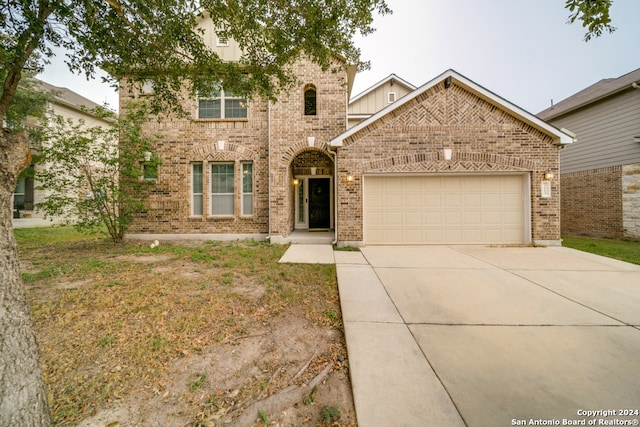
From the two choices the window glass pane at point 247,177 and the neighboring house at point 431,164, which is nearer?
the neighboring house at point 431,164

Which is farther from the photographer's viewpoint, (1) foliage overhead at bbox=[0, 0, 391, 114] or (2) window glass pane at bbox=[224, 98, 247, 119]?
(2) window glass pane at bbox=[224, 98, 247, 119]

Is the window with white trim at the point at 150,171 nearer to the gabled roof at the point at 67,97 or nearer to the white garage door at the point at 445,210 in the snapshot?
the white garage door at the point at 445,210

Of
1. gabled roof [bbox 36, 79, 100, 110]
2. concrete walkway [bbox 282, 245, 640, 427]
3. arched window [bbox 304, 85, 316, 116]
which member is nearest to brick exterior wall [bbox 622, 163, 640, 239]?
concrete walkway [bbox 282, 245, 640, 427]

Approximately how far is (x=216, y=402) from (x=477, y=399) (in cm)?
200

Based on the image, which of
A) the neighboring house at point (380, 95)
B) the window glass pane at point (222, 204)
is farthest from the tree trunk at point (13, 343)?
the neighboring house at point (380, 95)

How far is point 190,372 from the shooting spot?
227cm

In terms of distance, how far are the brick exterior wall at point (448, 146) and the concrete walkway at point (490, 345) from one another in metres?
2.97

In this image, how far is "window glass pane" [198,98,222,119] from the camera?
912 centimetres

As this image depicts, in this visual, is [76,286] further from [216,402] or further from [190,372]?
[216,402]

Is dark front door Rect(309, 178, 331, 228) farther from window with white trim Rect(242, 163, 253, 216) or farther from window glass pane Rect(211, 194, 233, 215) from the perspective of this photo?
window glass pane Rect(211, 194, 233, 215)

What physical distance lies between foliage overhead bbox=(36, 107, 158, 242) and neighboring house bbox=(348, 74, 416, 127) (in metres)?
10.6

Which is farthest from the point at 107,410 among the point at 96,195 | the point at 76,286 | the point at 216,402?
the point at 96,195

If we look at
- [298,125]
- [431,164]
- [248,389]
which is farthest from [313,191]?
[248,389]

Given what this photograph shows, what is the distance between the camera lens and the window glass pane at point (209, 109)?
912 cm
